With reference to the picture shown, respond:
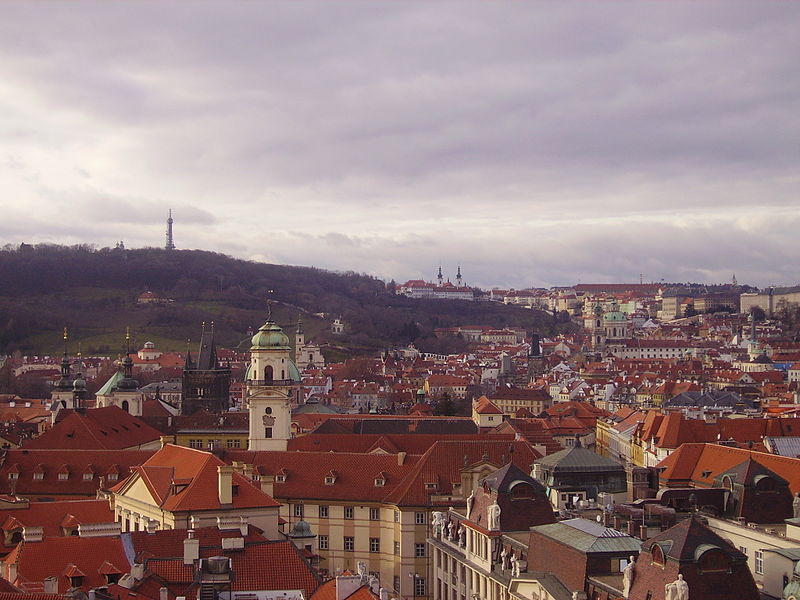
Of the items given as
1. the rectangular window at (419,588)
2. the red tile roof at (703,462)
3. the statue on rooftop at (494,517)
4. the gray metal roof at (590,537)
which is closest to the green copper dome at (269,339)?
the rectangular window at (419,588)

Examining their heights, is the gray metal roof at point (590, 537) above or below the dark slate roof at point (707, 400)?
above

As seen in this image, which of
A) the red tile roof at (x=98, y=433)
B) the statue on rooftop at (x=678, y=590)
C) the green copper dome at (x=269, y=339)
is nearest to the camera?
the statue on rooftop at (x=678, y=590)

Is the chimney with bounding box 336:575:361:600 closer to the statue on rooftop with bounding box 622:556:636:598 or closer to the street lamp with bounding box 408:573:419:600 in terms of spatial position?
the statue on rooftop with bounding box 622:556:636:598

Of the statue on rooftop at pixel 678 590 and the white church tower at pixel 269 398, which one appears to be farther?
the white church tower at pixel 269 398

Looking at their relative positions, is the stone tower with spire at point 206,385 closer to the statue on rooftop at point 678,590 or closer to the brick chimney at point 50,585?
the brick chimney at point 50,585

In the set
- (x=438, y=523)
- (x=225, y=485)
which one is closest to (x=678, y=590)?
(x=438, y=523)

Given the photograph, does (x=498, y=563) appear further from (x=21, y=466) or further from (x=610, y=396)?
(x=610, y=396)

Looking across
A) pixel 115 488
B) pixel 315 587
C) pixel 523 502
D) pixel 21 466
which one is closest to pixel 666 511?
pixel 523 502

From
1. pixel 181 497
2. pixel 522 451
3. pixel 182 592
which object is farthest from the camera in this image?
pixel 522 451
